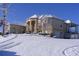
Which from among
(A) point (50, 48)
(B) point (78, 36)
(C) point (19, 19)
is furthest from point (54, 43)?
(C) point (19, 19)

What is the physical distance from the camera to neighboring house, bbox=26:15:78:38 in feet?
11.3

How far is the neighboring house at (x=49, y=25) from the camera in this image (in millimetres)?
A: 3451

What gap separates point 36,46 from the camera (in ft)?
11.3

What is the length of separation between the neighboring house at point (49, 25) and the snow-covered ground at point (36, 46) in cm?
8

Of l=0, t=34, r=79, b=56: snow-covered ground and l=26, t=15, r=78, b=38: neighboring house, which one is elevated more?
l=26, t=15, r=78, b=38: neighboring house

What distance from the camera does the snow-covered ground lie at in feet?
11.1

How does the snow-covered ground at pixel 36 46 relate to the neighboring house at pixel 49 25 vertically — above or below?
below

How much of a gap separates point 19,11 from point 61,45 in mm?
671

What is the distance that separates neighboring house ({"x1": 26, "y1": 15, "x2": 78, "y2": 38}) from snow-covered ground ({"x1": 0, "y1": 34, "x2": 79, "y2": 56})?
0.25 ft

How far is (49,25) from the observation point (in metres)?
3.48

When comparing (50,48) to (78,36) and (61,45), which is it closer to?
(61,45)

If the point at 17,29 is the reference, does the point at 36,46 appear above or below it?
below

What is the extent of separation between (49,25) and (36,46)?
31 centimetres

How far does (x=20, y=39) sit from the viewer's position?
351cm
